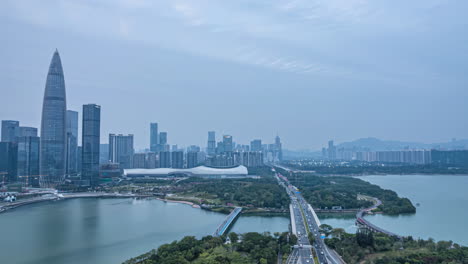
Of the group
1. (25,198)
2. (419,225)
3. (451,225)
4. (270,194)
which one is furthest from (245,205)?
(25,198)

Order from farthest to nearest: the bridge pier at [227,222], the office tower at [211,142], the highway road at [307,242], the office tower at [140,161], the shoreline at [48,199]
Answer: the office tower at [211,142] < the office tower at [140,161] < the shoreline at [48,199] < the bridge pier at [227,222] < the highway road at [307,242]

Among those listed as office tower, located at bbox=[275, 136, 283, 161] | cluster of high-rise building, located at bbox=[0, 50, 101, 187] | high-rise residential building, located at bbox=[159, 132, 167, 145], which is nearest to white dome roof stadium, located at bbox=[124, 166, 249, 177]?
cluster of high-rise building, located at bbox=[0, 50, 101, 187]

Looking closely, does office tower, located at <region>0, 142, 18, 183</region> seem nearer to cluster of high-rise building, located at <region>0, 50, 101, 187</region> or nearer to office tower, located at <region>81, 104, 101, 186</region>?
cluster of high-rise building, located at <region>0, 50, 101, 187</region>

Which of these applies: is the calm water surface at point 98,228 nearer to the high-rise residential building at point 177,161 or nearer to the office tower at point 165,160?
the office tower at point 165,160

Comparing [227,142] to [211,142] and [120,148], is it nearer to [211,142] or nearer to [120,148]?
[211,142]

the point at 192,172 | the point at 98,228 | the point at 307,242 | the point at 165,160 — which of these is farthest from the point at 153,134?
the point at 307,242

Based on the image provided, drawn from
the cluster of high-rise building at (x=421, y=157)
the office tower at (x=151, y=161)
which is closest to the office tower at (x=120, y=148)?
the office tower at (x=151, y=161)

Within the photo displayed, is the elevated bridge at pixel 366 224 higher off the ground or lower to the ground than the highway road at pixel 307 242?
lower
